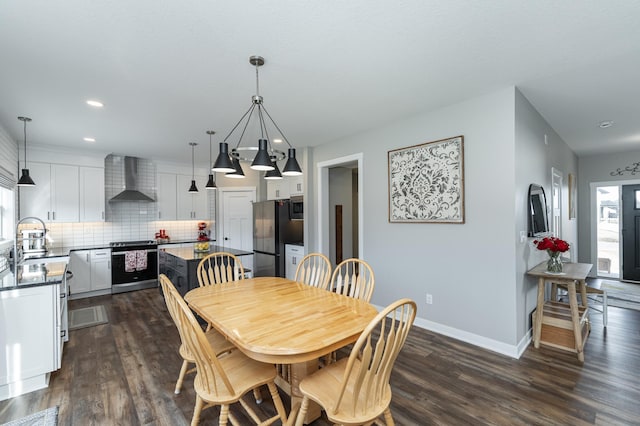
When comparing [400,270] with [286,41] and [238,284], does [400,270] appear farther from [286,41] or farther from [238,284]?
[286,41]

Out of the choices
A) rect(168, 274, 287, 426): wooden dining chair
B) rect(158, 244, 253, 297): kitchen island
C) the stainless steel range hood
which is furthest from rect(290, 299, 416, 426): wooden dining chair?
the stainless steel range hood

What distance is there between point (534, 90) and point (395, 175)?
62.2 inches

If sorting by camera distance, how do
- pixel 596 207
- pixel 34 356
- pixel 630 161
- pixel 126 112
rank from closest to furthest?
pixel 34 356
pixel 126 112
pixel 630 161
pixel 596 207

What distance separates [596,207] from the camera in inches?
234

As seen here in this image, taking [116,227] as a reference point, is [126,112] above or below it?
above

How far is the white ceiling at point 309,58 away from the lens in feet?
5.71

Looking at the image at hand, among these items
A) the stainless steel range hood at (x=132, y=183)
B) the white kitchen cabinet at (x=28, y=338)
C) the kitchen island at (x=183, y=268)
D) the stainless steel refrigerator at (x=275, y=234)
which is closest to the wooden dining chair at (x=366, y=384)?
the white kitchen cabinet at (x=28, y=338)

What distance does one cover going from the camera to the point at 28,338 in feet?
7.59

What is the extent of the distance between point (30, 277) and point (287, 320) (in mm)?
2426

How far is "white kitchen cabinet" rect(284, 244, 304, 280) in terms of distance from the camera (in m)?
5.03

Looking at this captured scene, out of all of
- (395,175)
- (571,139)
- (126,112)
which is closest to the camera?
(126,112)

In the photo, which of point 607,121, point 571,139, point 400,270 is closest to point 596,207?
point 571,139

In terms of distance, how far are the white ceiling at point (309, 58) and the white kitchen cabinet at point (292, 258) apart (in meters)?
2.25

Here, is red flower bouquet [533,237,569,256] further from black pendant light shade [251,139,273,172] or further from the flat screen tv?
black pendant light shade [251,139,273,172]
